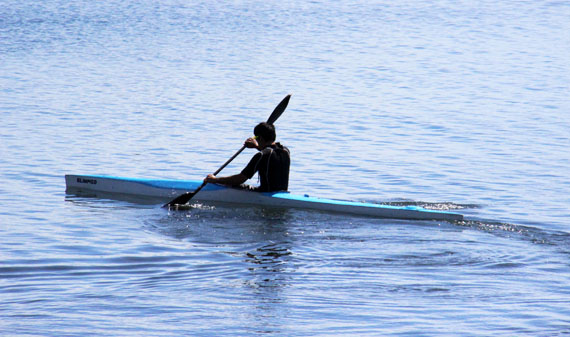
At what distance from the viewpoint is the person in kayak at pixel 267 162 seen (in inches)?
397

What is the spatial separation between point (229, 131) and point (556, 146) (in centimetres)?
587

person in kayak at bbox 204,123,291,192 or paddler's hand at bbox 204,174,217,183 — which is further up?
person in kayak at bbox 204,123,291,192

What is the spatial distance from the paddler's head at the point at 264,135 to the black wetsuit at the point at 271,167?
7cm

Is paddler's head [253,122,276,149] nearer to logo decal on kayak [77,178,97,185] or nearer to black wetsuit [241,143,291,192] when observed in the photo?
black wetsuit [241,143,291,192]

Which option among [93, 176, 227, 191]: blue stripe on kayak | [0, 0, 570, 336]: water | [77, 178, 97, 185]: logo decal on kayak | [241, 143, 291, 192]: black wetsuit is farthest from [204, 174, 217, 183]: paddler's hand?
[77, 178, 97, 185]: logo decal on kayak

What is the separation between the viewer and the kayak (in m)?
9.79

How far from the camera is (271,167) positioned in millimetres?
10195

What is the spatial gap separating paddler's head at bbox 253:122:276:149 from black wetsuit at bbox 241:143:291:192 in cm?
7

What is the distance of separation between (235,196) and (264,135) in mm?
977

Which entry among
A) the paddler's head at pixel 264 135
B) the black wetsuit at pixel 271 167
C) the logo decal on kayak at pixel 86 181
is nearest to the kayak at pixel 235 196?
the logo decal on kayak at pixel 86 181

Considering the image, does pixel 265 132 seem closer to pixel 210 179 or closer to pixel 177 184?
pixel 210 179

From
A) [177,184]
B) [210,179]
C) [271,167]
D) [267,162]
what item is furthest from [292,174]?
[267,162]

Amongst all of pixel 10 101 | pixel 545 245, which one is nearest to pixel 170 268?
pixel 545 245

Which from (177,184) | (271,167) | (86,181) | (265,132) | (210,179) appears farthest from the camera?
(86,181)
